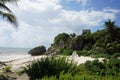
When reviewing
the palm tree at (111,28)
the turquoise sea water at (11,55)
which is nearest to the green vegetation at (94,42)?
the palm tree at (111,28)

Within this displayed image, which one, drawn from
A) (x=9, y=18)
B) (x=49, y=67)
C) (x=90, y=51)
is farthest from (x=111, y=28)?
(x=49, y=67)

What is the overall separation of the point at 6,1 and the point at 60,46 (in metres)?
33.6

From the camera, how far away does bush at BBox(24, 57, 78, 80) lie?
44.0ft

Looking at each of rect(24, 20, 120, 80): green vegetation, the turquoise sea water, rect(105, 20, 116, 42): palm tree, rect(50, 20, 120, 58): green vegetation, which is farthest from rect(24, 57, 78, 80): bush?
the turquoise sea water

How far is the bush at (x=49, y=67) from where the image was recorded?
13406mm

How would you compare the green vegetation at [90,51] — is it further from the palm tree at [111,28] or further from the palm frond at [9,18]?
the palm frond at [9,18]

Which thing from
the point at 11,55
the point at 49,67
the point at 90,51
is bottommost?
the point at 49,67

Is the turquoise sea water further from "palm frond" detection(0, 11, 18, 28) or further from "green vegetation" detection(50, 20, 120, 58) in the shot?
"palm frond" detection(0, 11, 18, 28)

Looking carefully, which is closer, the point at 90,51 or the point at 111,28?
the point at 90,51

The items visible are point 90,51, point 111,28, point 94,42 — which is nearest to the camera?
point 90,51

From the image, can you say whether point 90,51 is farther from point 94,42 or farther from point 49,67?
point 49,67

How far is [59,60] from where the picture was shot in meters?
13.9

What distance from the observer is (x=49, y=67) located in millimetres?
13914

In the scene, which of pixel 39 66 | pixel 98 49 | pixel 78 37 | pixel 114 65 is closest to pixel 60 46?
pixel 78 37
